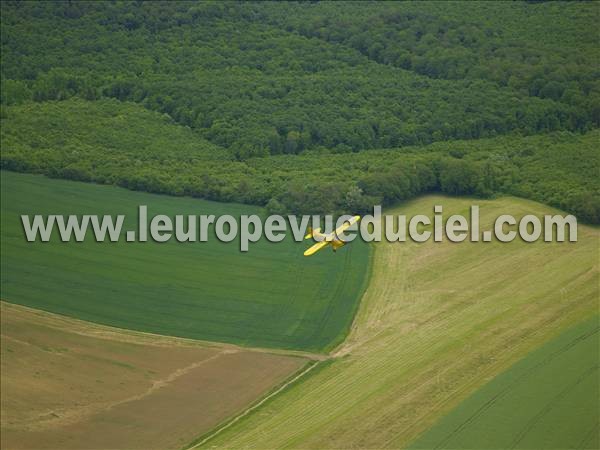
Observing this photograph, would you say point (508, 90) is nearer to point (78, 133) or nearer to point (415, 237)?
point (415, 237)

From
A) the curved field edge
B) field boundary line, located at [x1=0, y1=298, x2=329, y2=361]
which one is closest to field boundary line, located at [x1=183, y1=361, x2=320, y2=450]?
the curved field edge

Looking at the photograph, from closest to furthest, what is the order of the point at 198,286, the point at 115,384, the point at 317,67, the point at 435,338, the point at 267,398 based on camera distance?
the point at 267,398
the point at 115,384
the point at 435,338
the point at 198,286
the point at 317,67

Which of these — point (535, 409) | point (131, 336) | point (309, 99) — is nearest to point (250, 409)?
point (131, 336)

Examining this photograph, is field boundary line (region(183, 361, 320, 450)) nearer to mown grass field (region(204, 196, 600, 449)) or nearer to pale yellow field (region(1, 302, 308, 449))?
mown grass field (region(204, 196, 600, 449))

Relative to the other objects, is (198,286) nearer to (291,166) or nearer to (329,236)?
(329,236)

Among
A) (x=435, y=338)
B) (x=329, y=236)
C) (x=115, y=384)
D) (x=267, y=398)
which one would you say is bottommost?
(x=267, y=398)

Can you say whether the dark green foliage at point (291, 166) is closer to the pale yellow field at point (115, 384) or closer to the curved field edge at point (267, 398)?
the pale yellow field at point (115, 384)

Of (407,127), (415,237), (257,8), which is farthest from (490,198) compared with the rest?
(257,8)
